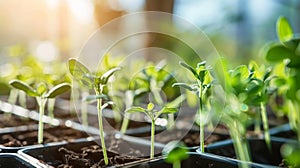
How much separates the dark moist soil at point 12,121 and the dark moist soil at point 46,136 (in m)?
0.14

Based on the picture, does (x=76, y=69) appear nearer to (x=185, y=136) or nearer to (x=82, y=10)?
(x=185, y=136)

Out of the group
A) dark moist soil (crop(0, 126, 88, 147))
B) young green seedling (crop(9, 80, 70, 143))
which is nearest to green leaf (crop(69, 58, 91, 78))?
young green seedling (crop(9, 80, 70, 143))

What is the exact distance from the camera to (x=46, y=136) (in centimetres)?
107

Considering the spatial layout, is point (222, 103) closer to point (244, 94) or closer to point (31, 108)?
point (244, 94)

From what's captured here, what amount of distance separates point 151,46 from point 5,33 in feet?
2.99

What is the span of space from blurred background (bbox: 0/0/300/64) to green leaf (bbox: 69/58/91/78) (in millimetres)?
810

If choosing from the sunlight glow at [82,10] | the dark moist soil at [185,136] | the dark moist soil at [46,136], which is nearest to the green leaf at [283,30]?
the dark moist soil at [185,136]

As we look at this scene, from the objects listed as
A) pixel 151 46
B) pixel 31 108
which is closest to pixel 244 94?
pixel 31 108

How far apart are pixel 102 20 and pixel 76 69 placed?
4.42 feet

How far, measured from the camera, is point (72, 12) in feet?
7.08

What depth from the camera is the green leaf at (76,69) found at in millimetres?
748

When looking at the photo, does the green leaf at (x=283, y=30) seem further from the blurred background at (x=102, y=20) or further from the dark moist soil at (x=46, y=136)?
the blurred background at (x=102, y=20)

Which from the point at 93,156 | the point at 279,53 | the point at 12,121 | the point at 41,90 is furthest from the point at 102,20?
the point at 279,53

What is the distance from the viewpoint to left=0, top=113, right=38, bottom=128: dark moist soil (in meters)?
1.26
